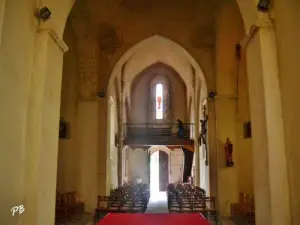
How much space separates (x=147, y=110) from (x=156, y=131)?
6.82ft

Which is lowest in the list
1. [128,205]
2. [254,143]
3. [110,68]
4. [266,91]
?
[128,205]

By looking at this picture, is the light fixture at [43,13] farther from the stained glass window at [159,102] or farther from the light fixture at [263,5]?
the stained glass window at [159,102]

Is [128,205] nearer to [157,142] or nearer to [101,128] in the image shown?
[101,128]

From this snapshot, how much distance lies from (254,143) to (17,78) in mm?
3806

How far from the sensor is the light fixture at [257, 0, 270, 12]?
548 cm

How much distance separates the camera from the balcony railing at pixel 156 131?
2000 centimetres

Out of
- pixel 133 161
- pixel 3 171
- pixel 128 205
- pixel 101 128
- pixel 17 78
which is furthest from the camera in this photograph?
pixel 133 161

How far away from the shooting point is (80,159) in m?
12.0

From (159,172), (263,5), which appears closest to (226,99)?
(263,5)

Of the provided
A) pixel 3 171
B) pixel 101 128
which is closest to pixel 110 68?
pixel 101 128

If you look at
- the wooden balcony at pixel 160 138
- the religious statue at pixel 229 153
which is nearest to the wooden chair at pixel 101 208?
the religious statue at pixel 229 153

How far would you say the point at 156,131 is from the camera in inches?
891

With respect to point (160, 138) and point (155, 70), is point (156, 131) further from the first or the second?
point (155, 70)

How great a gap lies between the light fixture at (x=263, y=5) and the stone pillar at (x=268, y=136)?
4.8 inches
